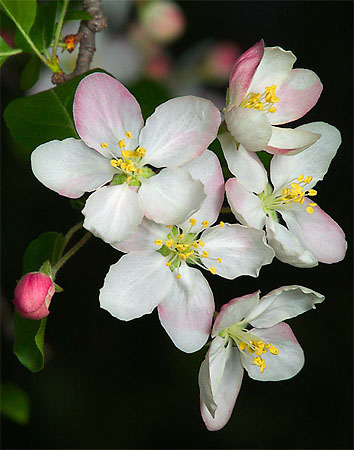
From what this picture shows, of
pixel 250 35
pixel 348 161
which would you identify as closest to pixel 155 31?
pixel 250 35

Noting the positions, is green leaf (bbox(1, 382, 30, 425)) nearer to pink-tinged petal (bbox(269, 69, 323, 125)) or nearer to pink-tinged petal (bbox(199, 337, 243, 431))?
pink-tinged petal (bbox(199, 337, 243, 431))

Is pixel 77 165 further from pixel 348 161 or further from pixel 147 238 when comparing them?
pixel 348 161

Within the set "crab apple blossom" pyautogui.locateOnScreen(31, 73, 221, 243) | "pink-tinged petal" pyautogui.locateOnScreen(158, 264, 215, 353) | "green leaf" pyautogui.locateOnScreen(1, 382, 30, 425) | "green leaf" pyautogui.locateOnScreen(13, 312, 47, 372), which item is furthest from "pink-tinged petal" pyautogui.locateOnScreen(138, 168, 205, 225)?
"green leaf" pyautogui.locateOnScreen(1, 382, 30, 425)

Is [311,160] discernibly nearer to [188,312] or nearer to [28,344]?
[188,312]

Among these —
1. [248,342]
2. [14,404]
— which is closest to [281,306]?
[248,342]

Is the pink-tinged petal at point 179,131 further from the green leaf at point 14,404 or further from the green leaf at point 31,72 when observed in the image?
the green leaf at point 14,404
